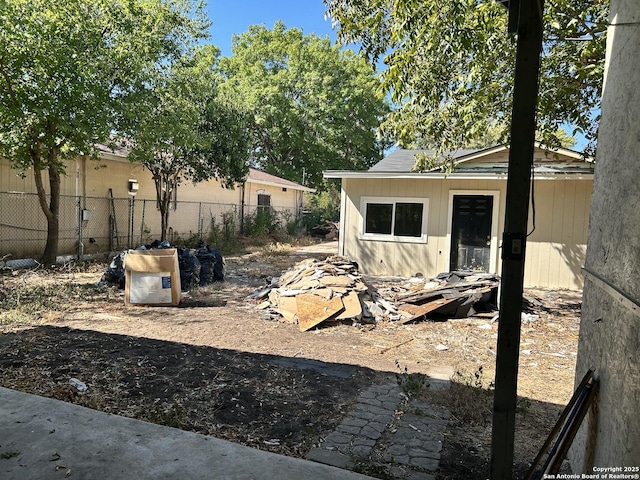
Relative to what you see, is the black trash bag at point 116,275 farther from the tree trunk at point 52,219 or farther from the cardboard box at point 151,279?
the tree trunk at point 52,219

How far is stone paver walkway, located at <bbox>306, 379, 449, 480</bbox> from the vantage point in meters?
3.09

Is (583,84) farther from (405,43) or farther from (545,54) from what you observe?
(405,43)

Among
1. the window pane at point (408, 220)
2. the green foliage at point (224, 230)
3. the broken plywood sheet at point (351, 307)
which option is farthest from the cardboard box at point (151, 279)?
the green foliage at point (224, 230)

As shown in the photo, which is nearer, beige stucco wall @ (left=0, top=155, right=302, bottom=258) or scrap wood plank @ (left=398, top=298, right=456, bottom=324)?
scrap wood plank @ (left=398, top=298, right=456, bottom=324)

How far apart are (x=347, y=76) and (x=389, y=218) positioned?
21.9 meters

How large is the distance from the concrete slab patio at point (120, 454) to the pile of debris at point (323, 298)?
12.1ft

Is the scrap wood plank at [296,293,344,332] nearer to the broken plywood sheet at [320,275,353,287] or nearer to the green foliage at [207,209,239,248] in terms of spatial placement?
the broken plywood sheet at [320,275,353,287]

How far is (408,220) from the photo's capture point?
12.3 metres

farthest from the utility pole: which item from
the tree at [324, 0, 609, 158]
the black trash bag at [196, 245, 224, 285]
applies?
the black trash bag at [196, 245, 224, 285]

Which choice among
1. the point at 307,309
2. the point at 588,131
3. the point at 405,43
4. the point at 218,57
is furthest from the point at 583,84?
the point at 218,57

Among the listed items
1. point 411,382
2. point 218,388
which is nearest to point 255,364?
point 218,388

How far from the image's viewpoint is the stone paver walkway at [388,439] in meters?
3.09

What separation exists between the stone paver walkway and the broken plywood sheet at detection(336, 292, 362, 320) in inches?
111

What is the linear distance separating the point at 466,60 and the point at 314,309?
466 centimetres
